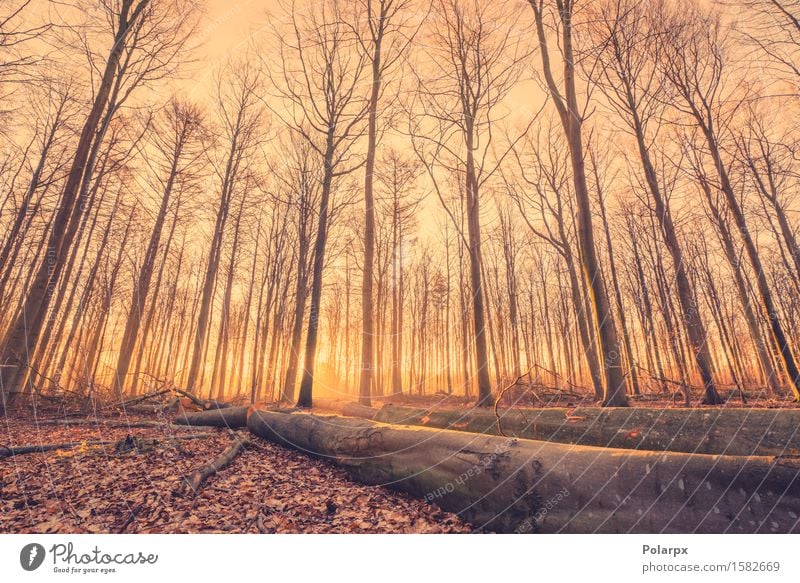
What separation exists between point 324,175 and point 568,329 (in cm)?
2057

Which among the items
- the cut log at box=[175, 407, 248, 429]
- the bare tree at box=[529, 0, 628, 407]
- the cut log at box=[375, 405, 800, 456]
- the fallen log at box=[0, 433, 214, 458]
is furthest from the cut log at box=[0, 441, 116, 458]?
the bare tree at box=[529, 0, 628, 407]


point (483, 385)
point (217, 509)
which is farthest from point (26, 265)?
point (483, 385)

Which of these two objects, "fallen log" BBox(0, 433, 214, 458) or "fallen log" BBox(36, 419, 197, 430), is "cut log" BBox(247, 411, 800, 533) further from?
"fallen log" BBox(36, 419, 197, 430)

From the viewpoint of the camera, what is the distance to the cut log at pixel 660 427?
3.80 meters

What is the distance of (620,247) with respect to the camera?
17.7 m

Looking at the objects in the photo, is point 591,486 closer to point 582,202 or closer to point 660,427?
point 660,427

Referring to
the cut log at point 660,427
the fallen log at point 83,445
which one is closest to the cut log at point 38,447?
the fallen log at point 83,445

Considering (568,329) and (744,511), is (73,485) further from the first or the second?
(568,329)

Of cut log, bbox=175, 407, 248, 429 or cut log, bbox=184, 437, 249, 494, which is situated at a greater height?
cut log, bbox=175, 407, 248, 429

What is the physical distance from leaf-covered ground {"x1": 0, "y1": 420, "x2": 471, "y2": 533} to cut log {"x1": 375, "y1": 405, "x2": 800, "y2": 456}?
5.99ft

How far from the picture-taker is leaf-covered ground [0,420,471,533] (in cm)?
285

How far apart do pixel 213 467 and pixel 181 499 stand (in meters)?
0.91

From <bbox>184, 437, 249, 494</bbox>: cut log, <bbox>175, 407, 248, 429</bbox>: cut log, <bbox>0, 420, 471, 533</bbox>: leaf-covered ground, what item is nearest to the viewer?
<bbox>0, 420, 471, 533</bbox>: leaf-covered ground

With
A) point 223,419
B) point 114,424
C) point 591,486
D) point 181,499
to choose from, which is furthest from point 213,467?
point 114,424
